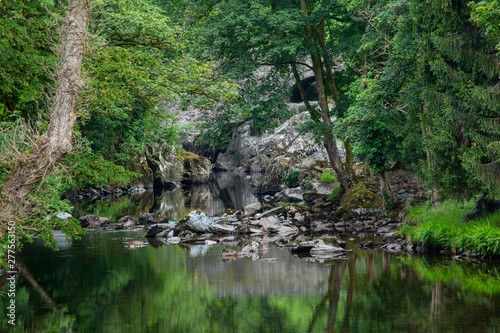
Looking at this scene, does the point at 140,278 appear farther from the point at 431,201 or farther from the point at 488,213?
the point at 431,201

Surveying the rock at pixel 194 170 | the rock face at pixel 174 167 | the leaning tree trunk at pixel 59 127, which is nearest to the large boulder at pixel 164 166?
the rock face at pixel 174 167

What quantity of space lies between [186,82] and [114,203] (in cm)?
2166

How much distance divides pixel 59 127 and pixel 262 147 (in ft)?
189

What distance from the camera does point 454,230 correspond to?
533 inches

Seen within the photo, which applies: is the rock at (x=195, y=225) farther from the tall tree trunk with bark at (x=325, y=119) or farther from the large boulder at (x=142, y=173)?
the large boulder at (x=142, y=173)

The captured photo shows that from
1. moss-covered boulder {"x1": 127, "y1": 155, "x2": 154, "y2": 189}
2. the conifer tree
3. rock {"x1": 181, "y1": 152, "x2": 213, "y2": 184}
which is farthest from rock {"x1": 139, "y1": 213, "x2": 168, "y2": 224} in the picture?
rock {"x1": 181, "y1": 152, "x2": 213, "y2": 184}

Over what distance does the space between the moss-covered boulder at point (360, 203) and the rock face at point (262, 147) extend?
82.3 ft

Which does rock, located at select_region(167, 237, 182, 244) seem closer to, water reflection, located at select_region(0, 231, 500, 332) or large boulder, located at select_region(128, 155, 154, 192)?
water reflection, located at select_region(0, 231, 500, 332)

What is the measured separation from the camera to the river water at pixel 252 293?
26.0 feet

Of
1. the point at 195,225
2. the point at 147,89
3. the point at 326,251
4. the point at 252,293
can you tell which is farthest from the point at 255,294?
the point at 195,225

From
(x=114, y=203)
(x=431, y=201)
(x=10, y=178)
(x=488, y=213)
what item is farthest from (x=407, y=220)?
(x=114, y=203)

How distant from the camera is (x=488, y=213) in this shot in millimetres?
13219

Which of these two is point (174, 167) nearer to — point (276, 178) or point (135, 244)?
point (276, 178)

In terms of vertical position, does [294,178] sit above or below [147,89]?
below
